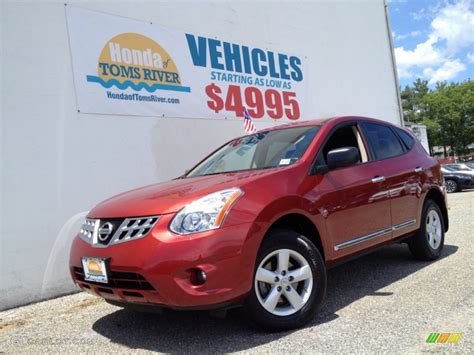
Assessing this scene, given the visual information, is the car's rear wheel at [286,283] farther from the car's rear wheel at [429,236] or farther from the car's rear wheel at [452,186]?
the car's rear wheel at [452,186]

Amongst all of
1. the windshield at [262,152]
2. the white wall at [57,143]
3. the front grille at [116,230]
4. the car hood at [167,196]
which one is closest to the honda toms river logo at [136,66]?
the white wall at [57,143]

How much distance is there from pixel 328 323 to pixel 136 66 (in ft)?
15.2

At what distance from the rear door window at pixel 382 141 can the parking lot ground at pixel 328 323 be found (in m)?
1.30

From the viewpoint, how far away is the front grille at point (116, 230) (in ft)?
10.4

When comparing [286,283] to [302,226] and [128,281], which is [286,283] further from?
[128,281]

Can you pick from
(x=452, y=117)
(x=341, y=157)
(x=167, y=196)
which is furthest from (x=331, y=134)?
(x=452, y=117)

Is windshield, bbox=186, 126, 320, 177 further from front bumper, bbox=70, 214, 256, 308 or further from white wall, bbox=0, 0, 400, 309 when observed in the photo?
white wall, bbox=0, 0, 400, 309

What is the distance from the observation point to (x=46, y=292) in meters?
5.52

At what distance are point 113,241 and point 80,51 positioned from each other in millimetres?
3689

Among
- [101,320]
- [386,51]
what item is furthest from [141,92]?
[386,51]

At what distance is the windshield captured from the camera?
4.10 m

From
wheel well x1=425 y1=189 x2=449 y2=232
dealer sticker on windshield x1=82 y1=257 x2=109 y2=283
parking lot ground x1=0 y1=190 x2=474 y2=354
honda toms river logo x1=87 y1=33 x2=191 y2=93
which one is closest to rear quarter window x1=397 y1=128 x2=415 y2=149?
wheel well x1=425 y1=189 x2=449 y2=232

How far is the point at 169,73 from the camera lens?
23.2 ft

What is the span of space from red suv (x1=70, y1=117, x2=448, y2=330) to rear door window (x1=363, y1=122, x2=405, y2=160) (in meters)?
0.07
